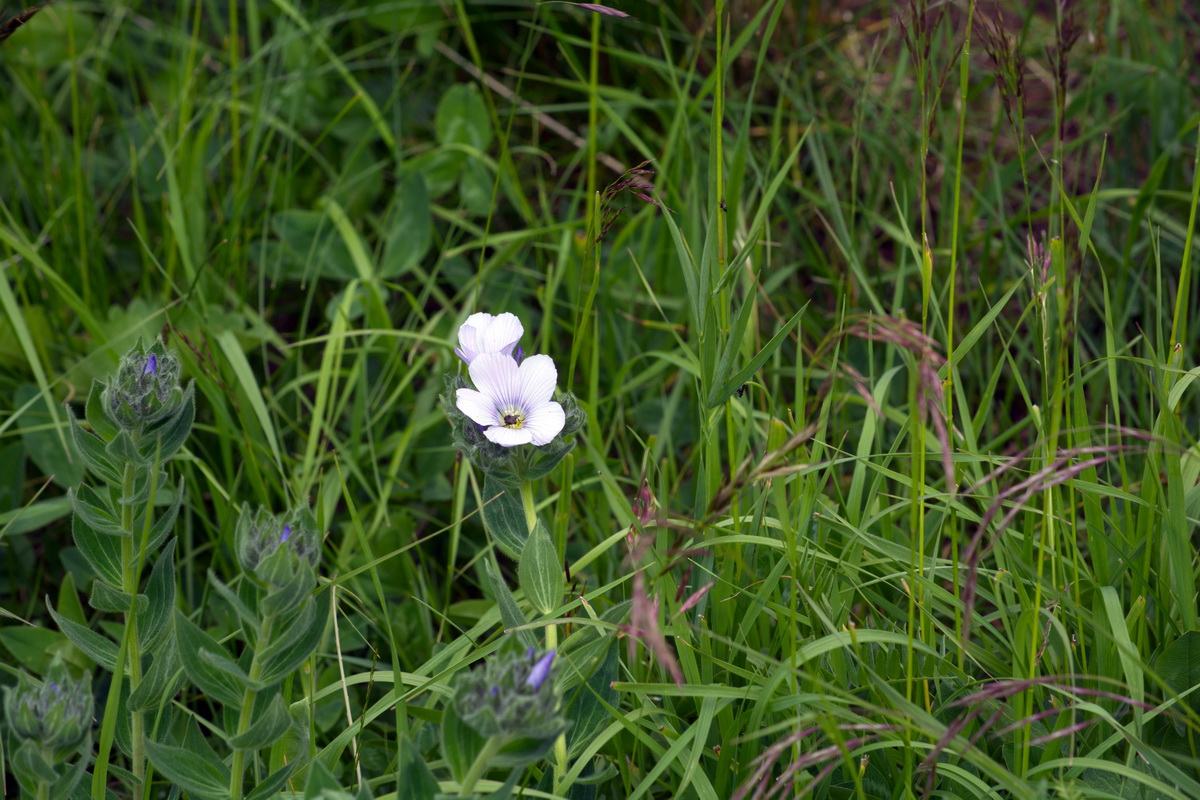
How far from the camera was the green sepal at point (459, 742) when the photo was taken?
42.8 inches

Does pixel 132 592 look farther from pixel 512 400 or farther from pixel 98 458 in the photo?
pixel 512 400

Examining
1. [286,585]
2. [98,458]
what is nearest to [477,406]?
[286,585]

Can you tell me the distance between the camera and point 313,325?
8.78 feet

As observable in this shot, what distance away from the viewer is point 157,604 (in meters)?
1.41

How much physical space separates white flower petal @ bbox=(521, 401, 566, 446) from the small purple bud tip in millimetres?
304

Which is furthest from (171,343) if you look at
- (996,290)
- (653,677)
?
(996,290)

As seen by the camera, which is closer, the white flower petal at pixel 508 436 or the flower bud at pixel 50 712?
the flower bud at pixel 50 712

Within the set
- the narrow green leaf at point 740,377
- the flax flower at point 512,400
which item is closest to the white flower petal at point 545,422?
the flax flower at point 512,400

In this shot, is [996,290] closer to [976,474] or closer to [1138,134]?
[1138,134]

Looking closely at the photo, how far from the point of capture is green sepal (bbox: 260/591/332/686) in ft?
4.01

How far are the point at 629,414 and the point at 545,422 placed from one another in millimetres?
1030

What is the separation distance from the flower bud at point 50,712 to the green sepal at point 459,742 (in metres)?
0.40

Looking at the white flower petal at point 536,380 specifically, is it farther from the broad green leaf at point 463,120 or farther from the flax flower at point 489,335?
the broad green leaf at point 463,120

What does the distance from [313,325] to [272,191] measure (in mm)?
390
